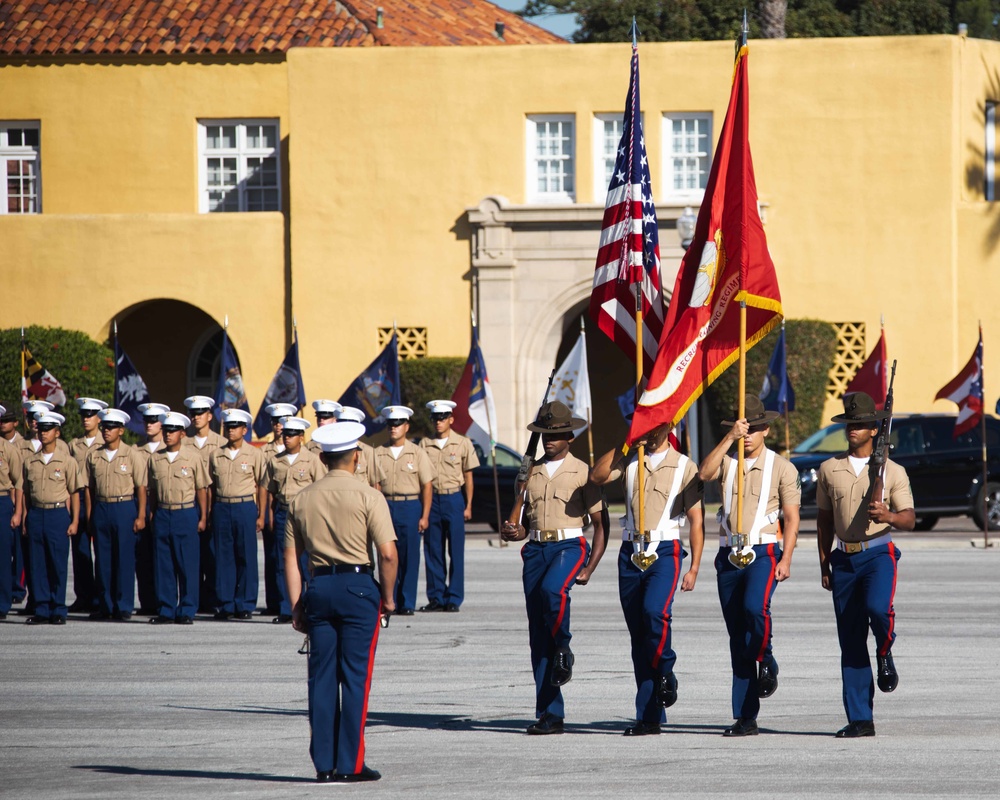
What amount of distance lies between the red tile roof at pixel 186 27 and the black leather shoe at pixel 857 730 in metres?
24.9

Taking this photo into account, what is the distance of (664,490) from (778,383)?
57.5 feet

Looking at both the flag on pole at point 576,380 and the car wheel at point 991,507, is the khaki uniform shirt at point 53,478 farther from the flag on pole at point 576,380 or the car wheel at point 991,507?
the car wheel at point 991,507

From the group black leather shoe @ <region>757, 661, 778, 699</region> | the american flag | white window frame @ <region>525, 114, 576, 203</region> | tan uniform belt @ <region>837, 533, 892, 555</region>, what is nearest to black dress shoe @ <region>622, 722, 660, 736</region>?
black leather shoe @ <region>757, 661, 778, 699</region>

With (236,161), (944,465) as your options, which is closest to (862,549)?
(944,465)

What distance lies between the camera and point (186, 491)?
53.0 feet

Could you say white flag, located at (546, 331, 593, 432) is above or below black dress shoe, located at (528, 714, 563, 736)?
above

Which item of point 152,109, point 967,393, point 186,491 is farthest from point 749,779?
point 152,109

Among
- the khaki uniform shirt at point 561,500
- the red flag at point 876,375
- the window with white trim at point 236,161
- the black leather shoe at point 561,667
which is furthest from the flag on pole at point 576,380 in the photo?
the black leather shoe at point 561,667

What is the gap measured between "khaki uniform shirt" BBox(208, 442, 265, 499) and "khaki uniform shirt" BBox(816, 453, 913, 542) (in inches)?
297

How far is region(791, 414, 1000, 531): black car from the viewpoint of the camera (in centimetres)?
2481

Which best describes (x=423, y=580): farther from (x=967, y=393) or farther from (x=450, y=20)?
(x=450, y=20)

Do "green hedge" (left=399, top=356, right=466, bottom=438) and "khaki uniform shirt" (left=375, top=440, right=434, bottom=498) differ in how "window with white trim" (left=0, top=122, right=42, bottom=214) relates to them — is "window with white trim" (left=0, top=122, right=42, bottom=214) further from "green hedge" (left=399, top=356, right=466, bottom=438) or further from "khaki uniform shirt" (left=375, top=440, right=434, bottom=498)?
"khaki uniform shirt" (left=375, top=440, right=434, bottom=498)

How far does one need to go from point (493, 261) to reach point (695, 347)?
20.0m

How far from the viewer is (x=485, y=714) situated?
10.7 meters
